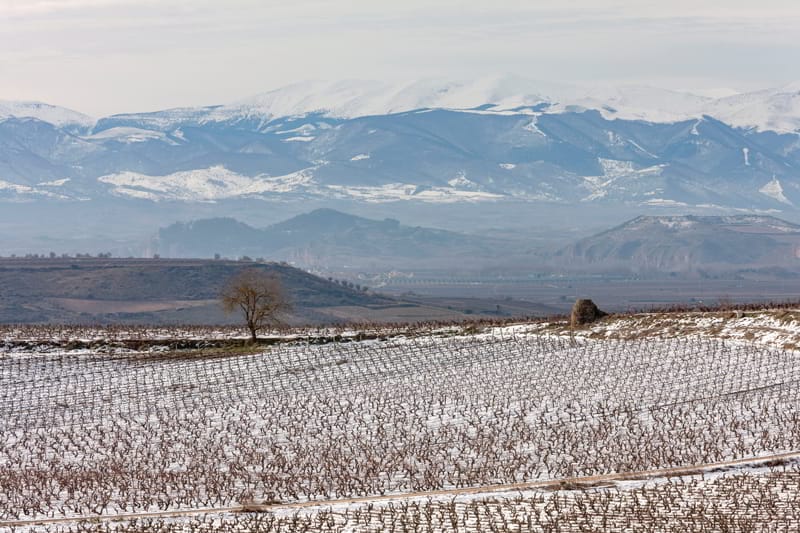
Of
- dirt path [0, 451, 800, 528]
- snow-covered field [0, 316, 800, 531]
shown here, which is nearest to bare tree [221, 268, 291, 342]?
snow-covered field [0, 316, 800, 531]

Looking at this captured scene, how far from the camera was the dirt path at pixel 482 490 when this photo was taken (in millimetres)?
26172

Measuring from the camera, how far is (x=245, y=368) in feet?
151

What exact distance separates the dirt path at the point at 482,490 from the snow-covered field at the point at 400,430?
12.1 inches

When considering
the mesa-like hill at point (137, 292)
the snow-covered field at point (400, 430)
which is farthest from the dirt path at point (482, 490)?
the mesa-like hill at point (137, 292)

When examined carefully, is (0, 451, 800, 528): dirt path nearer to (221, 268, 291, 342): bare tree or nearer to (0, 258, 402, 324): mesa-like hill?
(221, 268, 291, 342): bare tree

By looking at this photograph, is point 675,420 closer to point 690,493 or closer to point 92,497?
point 690,493

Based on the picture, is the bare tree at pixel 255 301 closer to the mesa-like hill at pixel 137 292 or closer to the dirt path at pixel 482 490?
the dirt path at pixel 482 490

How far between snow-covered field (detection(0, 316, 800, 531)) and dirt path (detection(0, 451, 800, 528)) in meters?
0.31

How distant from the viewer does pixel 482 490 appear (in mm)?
27297

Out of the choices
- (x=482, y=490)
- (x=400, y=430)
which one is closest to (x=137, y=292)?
(x=400, y=430)

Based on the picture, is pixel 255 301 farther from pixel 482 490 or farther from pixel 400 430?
pixel 482 490

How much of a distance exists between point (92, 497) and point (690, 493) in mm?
11428

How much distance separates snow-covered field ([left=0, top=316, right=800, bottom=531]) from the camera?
25812mm

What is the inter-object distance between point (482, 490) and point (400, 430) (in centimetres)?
656
